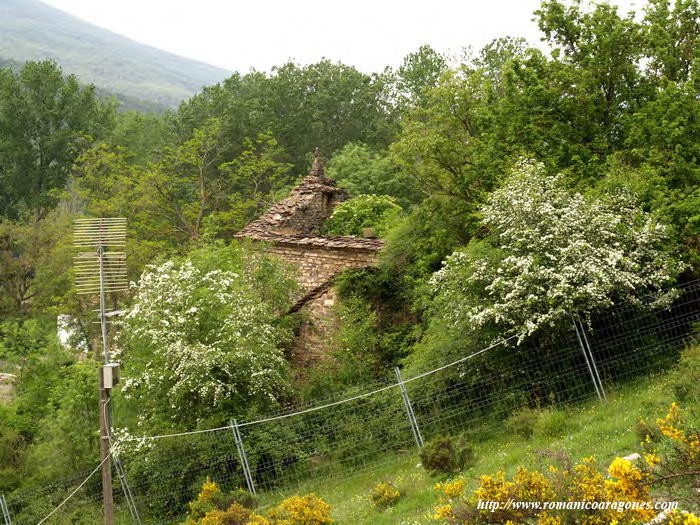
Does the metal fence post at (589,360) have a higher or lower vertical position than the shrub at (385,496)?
higher

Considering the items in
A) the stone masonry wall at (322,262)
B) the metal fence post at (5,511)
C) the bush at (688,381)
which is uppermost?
the stone masonry wall at (322,262)

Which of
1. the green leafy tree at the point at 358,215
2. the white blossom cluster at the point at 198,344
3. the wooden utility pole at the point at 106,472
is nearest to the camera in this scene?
the wooden utility pole at the point at 106,472

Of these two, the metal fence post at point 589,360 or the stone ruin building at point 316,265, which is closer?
the metal fence post at point 589,360

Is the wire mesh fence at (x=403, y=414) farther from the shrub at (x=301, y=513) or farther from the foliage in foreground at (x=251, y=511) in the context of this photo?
the shrub at (x=301, y=513)

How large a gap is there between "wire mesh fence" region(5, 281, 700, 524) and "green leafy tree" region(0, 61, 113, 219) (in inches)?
1634

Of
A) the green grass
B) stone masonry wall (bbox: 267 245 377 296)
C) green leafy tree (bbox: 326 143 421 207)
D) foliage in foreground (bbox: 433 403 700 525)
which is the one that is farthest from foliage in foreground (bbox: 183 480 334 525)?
green leafy tree (bbox: 326 143 421 207)

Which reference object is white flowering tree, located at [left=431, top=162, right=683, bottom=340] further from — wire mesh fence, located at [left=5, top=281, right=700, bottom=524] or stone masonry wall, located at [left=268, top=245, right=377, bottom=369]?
stone masonry wall, located at [left=268, top=245, right=377, bottom=369]

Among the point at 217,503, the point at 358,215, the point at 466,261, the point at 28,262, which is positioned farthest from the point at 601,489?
the point at 28,262

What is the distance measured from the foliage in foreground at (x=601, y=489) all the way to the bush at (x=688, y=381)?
2.19m

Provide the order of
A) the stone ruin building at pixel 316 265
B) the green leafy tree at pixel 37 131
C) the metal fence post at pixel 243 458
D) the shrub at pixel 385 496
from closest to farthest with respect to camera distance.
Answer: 1. the shrub at pixel 385 496
2. the metal fence post at pixel 243 458
3. the stone ruin building at pixel 316 265
4. the green leafy tree at pixel 37 131

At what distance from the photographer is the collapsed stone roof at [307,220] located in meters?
19.0

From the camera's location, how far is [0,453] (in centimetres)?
1639

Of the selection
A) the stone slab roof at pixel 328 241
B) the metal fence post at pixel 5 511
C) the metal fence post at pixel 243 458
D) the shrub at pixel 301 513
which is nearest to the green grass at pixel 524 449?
the metal fence post at pixel 243 458

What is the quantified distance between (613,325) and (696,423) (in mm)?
3834
